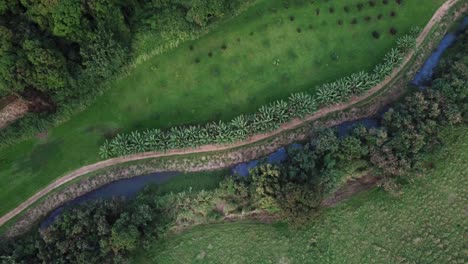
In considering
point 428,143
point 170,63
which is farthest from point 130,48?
point 428,143

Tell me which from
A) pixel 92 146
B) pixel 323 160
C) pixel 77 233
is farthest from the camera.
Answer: pixel 92 146

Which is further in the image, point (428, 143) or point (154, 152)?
point (154, 152)

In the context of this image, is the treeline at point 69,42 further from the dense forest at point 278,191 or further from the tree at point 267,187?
the tree at point 267,187

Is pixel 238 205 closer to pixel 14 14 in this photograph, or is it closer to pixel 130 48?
pixel 130 48

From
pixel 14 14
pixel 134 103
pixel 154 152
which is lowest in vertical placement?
pixel 154 152

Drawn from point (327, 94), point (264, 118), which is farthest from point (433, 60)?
point (264, 118)

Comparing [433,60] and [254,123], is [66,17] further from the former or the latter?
[433,60]

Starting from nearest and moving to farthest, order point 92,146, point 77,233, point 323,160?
point 77,233 → point 323,160 → point 92,146
